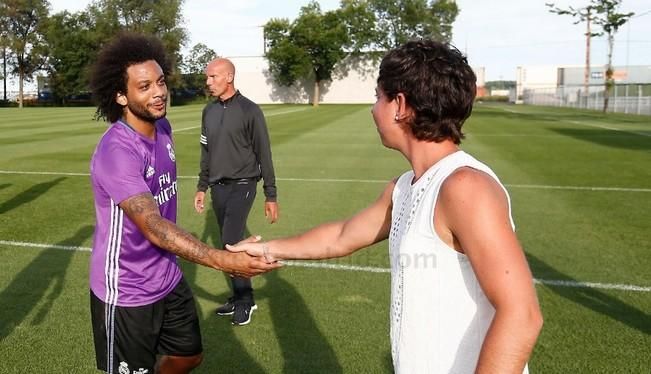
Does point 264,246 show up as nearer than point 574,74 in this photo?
Yes

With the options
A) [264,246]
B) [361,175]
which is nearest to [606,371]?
[264,246]

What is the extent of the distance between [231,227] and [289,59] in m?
72.3

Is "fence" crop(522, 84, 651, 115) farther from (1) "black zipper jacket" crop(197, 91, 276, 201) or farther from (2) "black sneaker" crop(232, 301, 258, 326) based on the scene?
(2) "black sneaker" crop(232, 301, 258, 326)

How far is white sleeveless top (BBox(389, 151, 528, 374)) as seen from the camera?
175cm

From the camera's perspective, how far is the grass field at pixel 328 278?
4.57 meters

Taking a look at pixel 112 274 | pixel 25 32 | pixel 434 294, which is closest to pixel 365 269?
pixel 112 274

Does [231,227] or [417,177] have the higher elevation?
[417,177]

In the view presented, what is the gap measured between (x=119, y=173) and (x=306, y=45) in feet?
249

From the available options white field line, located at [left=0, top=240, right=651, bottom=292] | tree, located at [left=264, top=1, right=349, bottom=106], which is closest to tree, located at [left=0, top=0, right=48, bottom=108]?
tree, located at [left=264, top=1, right=349, bottom=106]

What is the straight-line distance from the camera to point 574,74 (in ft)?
257

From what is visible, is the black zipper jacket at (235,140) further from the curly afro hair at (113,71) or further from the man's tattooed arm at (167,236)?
the man's tattooed arm at (167,236)

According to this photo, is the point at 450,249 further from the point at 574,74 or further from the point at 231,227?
the point at 574,74

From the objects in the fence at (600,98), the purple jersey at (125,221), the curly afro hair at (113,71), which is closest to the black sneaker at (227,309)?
the purple jersey at (125,221)

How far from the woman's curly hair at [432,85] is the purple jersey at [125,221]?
58.9 inches
